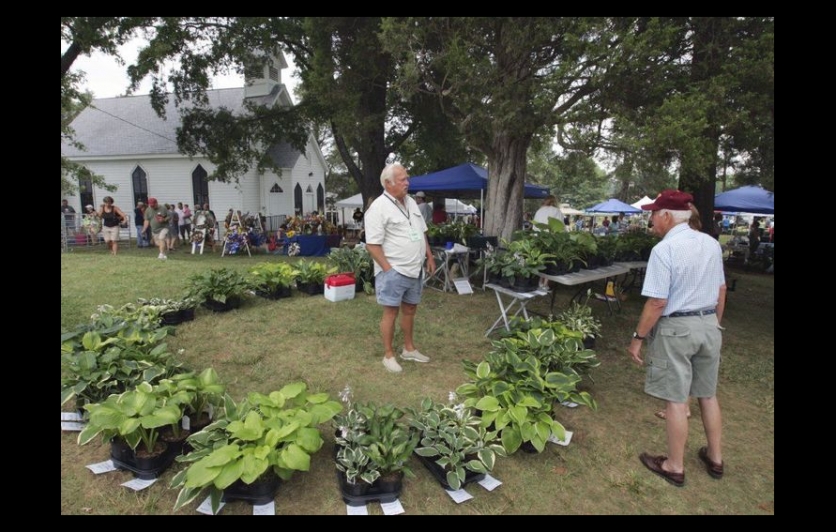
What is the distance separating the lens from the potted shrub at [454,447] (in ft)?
8.30

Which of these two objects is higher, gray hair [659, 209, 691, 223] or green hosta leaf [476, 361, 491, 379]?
gray hair [659, 209, 691, 223]

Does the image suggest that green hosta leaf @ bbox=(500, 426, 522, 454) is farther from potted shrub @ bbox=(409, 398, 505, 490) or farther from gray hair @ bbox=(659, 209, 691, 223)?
gray hair @ bbox=(659, 209, 691, 223)

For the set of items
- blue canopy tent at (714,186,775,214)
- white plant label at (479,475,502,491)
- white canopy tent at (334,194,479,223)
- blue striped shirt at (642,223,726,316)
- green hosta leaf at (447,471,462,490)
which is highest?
white canopy tent at (334,194,479,223)

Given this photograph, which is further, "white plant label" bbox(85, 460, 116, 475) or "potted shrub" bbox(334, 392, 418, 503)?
"white plant label" bbox(85, 460, 116, 475)

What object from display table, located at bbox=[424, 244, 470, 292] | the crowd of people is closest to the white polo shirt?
display table, located at bbox=[424, 244, 470, 292]

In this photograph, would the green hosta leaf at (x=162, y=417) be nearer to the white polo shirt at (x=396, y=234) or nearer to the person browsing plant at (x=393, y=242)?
the person browsing plant at (x=393, y=242)

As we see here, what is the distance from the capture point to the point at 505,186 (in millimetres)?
8586

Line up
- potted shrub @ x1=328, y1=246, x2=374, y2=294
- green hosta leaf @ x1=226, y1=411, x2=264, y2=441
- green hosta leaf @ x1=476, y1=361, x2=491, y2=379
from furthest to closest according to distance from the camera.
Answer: potted shrub @ x1=328, y1=246, x2=374, y2=294, green hosta leaf @ x1=476, y1=361, x2=491, y2=379, green hosta leaf @ x1=226, y1=411, x2=264, y2=441

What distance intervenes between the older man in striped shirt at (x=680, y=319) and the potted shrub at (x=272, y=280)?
5503mm

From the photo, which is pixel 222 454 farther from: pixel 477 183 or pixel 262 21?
pixel 262 21

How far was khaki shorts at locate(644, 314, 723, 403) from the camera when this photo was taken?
2529mm

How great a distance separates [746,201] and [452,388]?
14.6m

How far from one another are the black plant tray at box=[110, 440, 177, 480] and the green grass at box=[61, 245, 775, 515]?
56 mm

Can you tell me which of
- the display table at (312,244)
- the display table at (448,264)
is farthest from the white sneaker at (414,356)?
the display table at (312,244)
